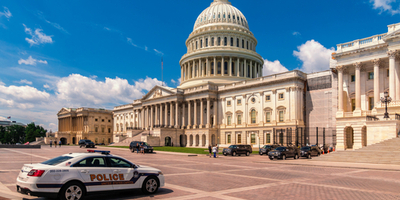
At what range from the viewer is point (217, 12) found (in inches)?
3912

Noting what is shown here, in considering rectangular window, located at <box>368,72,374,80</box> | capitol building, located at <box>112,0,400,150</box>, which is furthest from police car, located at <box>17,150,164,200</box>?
rectangular window, located at <box>368,72,374,80</box>

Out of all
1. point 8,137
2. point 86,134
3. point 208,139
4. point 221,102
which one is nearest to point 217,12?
point 221,102

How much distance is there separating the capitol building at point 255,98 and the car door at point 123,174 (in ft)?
113

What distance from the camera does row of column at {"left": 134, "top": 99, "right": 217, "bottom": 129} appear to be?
257ft

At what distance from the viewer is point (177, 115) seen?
82875mm

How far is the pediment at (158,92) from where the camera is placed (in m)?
85.8

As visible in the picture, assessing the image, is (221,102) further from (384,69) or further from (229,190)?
(229,190)

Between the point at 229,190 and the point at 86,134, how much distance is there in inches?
4636

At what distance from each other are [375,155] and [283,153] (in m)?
9.21

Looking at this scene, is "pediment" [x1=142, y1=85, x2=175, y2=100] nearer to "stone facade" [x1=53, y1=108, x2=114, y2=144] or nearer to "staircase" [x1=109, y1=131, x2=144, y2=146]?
"staircase" [x1=109, y1=131, x2=144, y2=146]

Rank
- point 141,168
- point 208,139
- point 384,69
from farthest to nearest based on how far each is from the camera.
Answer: point 208,139
point 384,69
point 141,168

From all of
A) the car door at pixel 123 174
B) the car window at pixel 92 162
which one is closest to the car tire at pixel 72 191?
the car window at pixel 92 162

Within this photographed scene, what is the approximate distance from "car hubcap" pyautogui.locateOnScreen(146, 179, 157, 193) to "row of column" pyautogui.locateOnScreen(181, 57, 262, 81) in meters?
77.0

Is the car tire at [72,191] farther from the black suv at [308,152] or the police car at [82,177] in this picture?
the black suv at [308,152]
